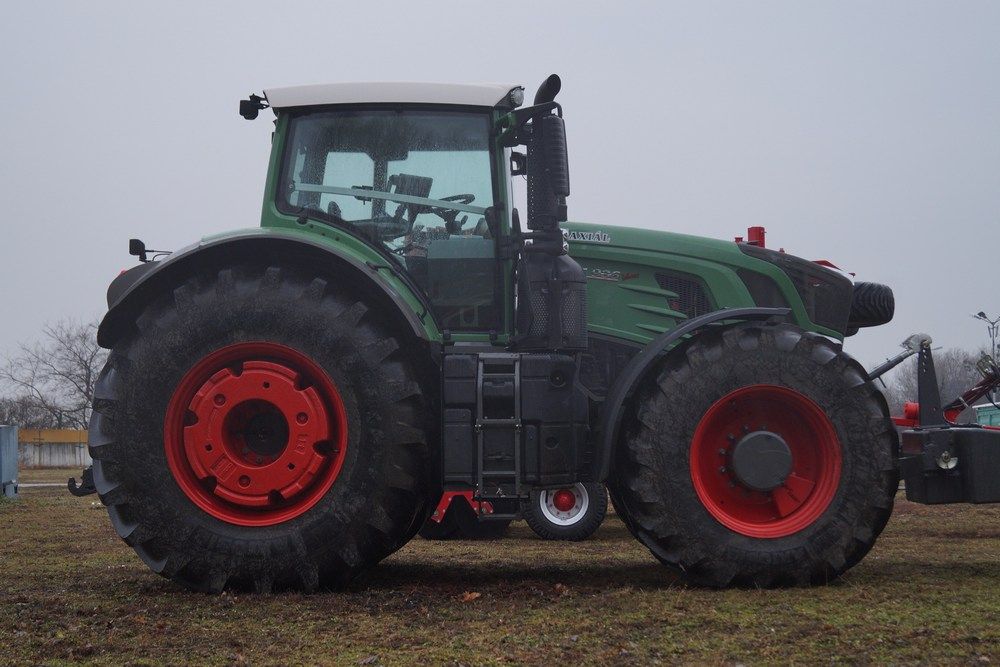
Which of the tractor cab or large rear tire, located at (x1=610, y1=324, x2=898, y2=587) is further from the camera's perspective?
the tractor cab

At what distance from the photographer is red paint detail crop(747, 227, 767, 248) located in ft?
23.0

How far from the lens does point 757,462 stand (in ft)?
19.1

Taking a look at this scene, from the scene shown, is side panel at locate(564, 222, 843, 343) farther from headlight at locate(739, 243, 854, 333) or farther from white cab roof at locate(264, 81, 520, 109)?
white cab roof at locate(264, 81, 520, 109)

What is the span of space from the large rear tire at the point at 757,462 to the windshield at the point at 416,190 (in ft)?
4.09

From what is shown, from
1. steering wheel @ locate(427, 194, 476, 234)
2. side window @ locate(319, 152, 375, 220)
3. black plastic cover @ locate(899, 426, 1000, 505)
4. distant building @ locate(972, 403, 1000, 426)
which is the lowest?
black plastic cover @ locate(899, 426, 1000, 505)

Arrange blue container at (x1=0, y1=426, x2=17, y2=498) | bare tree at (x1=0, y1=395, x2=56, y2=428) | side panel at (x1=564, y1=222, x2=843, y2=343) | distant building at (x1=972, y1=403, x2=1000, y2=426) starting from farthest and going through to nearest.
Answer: bare tree at (x1=0, y1=395, x2=56, y2=428) < blue container at (x1=0, y1=426, x2=17, y2=498) < distant building at (x1=972, y1=403, x2=1000, y2=426) < side panel at (x1=564, y1=222, x2=843, y2=343)


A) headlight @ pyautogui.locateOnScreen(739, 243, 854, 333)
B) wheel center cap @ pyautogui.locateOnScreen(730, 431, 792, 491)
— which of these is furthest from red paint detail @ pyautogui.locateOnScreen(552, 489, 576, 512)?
wheel center cap @ pyautogui.locateOnScreen(730, 431, 792, 491)

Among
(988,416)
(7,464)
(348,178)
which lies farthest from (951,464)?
(7,464)

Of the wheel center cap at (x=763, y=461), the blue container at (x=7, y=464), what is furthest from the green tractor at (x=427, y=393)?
the blue container at (x=7, y=464)

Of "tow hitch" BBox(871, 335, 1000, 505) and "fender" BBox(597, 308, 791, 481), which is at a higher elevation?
"fender" BBox(597, 308, 791, 481)

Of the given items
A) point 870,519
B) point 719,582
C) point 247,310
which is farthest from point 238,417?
point 870,519

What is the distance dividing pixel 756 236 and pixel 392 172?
104 inches

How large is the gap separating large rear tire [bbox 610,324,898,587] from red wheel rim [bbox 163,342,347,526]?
177 cm

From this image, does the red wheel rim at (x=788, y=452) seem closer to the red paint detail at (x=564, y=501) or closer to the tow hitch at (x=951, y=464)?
the tow hitch at (x=951, y=464)
